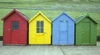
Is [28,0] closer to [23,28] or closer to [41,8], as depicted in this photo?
[41,8]

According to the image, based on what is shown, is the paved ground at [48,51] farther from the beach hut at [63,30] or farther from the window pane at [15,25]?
the window pane at [15,25]

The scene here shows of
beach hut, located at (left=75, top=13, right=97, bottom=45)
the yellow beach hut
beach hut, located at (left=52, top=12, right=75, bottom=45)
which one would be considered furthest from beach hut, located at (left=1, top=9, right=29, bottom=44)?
beach hut, located at (left=75, top=13, right=97, bottom=45)

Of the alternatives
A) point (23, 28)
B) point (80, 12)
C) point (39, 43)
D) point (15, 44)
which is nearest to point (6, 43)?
point (15, 44)

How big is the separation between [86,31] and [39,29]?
12.4 feet

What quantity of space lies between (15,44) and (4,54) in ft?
5.56

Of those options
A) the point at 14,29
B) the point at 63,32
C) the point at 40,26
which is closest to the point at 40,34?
the point at 40,26

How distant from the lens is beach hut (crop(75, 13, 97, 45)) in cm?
510

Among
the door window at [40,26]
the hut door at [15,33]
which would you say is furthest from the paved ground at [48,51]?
the door window at [40,26]

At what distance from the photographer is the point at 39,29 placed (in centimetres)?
514

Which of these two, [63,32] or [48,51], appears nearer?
[48,51]

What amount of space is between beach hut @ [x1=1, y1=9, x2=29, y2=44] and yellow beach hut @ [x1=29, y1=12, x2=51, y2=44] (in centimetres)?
51

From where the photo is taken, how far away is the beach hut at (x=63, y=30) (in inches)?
201

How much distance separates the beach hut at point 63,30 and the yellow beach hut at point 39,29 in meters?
0.48

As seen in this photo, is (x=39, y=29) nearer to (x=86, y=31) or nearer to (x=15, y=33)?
(x=15, y=33)
